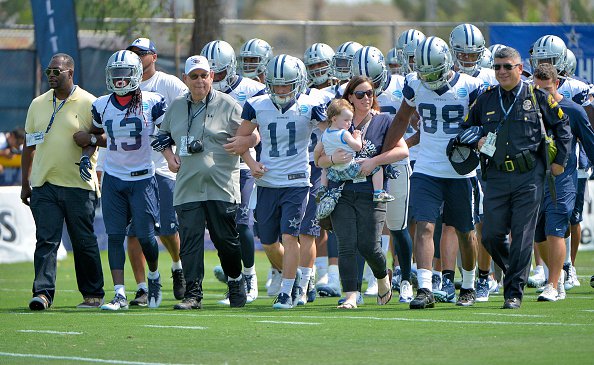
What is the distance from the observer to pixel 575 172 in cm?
1296

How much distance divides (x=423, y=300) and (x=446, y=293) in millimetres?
1021

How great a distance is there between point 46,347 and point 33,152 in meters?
3.68

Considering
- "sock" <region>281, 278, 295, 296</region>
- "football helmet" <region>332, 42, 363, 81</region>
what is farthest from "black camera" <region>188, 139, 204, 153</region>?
"football helmet" <region>332, 42, 363, 81</region>

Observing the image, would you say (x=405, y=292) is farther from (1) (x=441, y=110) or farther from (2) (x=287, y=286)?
(1) (x=441, y=110)

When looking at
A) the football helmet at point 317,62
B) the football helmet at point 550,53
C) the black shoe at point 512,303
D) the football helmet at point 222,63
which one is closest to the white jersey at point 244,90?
the football helmet at point 222,63

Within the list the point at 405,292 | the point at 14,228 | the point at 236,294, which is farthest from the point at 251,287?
the point at 14,228

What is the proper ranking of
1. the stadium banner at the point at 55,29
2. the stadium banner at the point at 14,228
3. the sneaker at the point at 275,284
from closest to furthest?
1. the sneaker at the point at 275,284
2. the stadium banner at the point at 14,228
3. the stadium banner at the point at 55,29

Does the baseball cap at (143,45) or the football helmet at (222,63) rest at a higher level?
the baseball cap at (143,45)

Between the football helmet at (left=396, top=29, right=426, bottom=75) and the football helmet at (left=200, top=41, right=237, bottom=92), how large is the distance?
182cm

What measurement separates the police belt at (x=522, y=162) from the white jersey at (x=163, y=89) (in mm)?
3583

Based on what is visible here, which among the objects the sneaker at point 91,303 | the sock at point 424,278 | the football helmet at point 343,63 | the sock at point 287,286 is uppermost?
the football helmet at point 343,63

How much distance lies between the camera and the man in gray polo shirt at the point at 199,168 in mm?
11984

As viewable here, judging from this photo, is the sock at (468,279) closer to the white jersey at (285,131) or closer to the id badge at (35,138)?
the white jersey at (285,131)

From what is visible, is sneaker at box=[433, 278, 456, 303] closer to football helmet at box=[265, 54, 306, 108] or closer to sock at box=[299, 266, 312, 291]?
sock at box=[299, 266, 312, 291]
